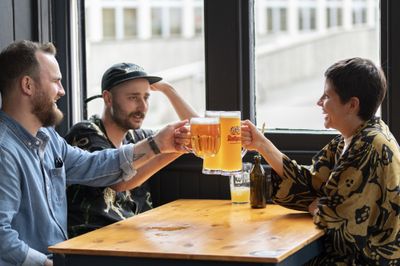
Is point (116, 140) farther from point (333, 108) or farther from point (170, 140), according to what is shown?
point (333, 108)

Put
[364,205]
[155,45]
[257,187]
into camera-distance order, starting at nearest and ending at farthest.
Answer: [364,205] < [257,187] < [155,45]

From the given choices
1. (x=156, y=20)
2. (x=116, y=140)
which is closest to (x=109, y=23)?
(x=156, y=20)

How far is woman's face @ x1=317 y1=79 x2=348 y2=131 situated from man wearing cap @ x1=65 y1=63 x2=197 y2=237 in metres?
0.67

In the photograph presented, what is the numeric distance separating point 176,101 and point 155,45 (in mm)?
443

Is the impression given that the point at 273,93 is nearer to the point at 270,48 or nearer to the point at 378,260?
the point at 270,48

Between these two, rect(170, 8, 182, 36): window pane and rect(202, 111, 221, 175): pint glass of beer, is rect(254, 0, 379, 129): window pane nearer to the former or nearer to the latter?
rect(170, 8, 182, 36): window pane

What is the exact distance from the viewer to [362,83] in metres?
3.13

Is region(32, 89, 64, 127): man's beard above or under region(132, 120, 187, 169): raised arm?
above

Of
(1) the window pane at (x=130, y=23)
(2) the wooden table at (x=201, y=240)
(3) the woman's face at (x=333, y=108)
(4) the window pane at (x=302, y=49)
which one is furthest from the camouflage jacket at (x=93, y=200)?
(3) the woman's face at (x=333, y=108)

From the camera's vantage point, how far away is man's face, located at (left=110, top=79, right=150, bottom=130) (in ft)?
12.0

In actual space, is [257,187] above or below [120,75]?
below

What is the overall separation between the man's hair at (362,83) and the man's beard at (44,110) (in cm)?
106

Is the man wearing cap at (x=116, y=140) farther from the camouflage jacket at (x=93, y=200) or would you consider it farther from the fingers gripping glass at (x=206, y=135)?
the fingers gripping glass at (x=206, y=135)

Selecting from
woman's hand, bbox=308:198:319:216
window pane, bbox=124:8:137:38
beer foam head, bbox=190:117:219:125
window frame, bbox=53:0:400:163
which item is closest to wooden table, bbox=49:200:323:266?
woman's hand, bbox=308:198:319:216
